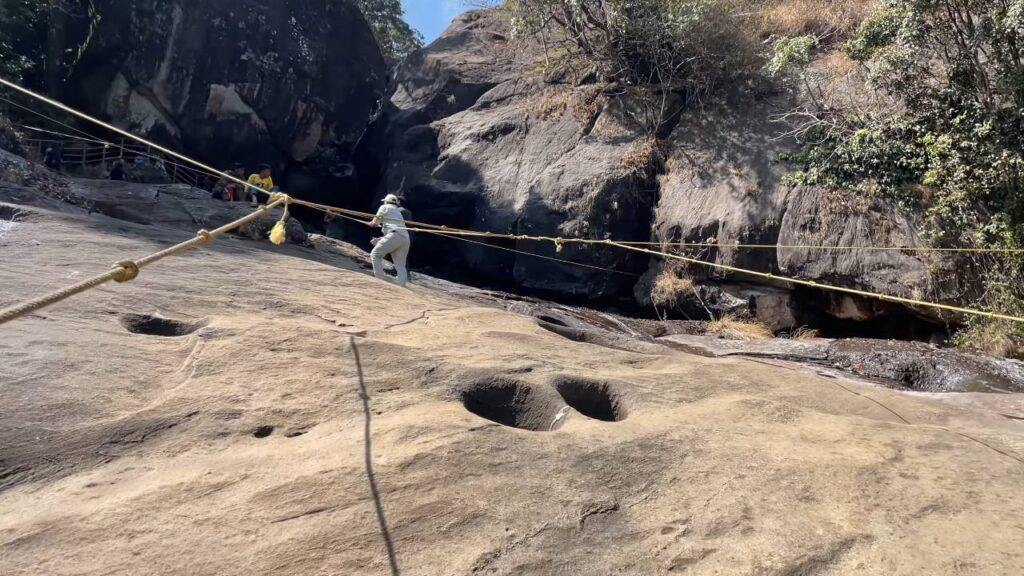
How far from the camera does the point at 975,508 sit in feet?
9.28

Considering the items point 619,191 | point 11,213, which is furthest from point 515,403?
point 619,191

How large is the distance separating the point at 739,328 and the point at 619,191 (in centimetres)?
392

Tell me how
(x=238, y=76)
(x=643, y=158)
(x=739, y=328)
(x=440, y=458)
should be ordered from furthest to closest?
(x=238, y=76), (x=643, y=158), (x=739, y=328), (x=440, y=458)

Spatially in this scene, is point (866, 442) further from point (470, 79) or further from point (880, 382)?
point (470, 79)

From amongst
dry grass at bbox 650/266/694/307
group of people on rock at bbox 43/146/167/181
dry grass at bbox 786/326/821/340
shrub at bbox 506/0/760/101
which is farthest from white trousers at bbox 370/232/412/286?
shrub at bbox 506/0/760/101

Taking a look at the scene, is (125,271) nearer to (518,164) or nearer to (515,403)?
(515,403)

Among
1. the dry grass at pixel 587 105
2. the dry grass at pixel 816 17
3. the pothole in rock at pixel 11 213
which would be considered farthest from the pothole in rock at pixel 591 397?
the dry grass at pixel 816 17

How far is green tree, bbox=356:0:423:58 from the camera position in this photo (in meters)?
25.1

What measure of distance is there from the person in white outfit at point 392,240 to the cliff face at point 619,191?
5247 mm

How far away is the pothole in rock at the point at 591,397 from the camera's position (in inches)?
165

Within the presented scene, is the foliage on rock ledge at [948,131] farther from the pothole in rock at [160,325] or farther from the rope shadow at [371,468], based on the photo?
the pothole in rock at [160,325]

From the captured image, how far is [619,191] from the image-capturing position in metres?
13.5

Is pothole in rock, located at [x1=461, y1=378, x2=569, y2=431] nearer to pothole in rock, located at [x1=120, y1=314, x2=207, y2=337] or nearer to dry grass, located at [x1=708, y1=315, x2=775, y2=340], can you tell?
pothole in rock, located at [x1=120, y1=314, x2=207, y2=337]

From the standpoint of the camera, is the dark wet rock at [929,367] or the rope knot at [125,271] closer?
the rope knot at [125,271]
